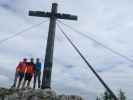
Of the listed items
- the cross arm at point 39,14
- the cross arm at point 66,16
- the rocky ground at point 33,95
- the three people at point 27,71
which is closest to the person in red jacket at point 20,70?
the three people at point 27,71

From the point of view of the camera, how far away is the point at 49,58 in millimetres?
20484

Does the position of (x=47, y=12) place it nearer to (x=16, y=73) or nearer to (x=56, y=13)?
(x=56, y=13)

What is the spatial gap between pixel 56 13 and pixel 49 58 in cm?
315

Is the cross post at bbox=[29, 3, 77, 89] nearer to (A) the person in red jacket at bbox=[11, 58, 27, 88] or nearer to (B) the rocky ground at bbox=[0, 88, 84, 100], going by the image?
(A) the person in red jacket at bbox=[11, 58, 27, 88]

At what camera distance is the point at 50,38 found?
21.1 meters

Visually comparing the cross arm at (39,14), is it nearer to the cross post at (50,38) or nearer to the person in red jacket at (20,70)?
the cross post at (50,38)

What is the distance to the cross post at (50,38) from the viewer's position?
20.1m

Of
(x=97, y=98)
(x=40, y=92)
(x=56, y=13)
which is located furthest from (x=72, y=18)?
(x=97, y=98)

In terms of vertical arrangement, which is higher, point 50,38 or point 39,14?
point 39,14

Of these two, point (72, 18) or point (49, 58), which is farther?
point (72, 18)

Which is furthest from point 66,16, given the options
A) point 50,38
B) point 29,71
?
point 29,71

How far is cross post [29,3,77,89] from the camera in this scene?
2005 centimetres

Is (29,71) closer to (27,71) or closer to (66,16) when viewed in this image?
(27,71)

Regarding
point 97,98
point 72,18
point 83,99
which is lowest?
point 97,98
